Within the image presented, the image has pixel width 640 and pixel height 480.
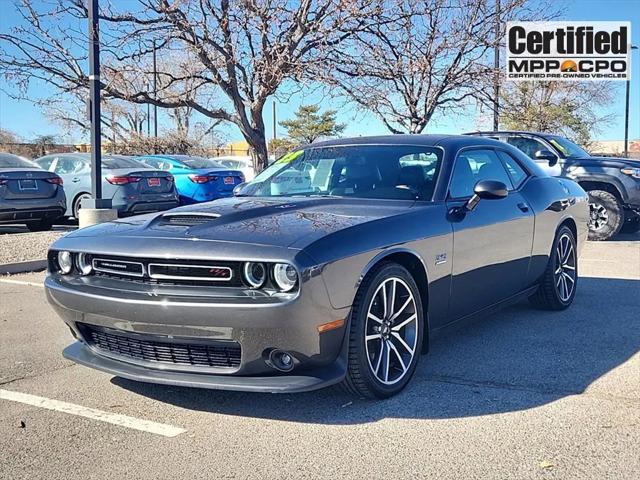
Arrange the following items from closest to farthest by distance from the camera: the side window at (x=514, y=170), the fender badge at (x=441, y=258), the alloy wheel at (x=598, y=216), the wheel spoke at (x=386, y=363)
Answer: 1. the wheel spoke at (x=386, y=363)
2. the fender badge at (x=441, y=258)
3. the side window at (x=514, y=170)
4. the alloy wheel at (x=598, y=216)

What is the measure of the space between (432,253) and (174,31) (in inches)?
308

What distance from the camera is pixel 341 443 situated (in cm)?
336

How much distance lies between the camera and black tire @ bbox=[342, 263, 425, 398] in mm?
3664

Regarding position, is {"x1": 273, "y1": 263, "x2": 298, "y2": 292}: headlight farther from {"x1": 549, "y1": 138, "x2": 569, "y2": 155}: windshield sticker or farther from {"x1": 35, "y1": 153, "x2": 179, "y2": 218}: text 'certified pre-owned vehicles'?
{"x1": 549, "y1": 138, "x2": 569, "y2": 155}: windshield sticker

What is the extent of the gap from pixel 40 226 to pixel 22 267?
145 inches

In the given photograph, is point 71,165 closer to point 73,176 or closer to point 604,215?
point 73,176

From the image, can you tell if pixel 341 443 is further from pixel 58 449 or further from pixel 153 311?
pixel 58 449

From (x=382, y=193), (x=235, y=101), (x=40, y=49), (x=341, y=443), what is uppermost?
(x=40, y=49)

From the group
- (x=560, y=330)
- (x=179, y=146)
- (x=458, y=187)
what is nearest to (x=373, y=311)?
(x=458, y=187)

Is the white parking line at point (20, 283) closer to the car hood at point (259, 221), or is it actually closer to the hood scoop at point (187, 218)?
the car hood at point (259, 221)

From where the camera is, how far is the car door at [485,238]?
4586mm

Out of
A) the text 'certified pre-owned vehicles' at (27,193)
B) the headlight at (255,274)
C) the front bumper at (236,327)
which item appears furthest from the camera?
the text 'certified pre-owned vehicles' at (27,193)

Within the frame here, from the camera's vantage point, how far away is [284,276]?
3.41 m

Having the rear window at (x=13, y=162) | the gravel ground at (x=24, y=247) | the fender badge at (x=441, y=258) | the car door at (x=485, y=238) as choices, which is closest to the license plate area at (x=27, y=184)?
the rear window at (x=13, y=162)
